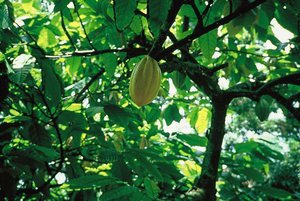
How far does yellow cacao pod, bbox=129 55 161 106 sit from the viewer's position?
0.93m

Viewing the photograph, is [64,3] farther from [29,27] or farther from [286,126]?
[286,126]

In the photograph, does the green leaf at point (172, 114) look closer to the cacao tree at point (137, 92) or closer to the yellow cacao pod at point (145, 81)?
the cacao tree at point (137, 92)

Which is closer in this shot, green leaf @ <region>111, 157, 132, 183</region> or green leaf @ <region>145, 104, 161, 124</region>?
green leaf @ <region>111, 157, 132, 183</region>

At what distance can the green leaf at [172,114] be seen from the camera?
6.81 ft

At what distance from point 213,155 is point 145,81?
0.53 m

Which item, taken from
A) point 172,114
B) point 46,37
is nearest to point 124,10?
point 46,37

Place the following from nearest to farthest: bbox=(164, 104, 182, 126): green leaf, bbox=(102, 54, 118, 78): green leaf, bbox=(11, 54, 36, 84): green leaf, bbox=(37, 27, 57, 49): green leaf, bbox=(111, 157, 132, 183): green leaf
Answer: bbox=(11, 54, 36, 84): green leaf
bbox=(111, 157, 132, 183): green leaf
bbox=(102, 54, 118, 78): green leaf
bbox=(37, 27, 57, 49): green leaf
bbox=(164, 104, 182, 126): green leaf

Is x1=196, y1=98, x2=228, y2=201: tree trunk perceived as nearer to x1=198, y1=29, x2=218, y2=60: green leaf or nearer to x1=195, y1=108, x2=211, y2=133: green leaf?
x1=198, y1=29, x2=218, y2=60: green leaf

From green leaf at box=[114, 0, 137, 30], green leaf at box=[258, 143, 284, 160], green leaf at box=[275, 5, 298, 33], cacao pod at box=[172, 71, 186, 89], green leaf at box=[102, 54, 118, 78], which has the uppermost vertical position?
green leaf at box=[275, 5, 298, 33]

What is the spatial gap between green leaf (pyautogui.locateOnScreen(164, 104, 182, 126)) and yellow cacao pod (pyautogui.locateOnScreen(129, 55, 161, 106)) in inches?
43.2

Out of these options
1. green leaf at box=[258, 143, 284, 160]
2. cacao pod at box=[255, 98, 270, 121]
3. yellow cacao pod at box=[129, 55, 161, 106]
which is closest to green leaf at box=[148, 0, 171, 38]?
yellow cacao pod at box=[129, 55, 161, 106]

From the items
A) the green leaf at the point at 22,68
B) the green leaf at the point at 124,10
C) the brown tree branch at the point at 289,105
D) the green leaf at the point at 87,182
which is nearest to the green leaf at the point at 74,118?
the green leaf at the point at 22,68

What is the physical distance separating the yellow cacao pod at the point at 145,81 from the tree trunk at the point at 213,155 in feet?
1.53

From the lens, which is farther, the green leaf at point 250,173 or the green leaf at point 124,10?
the green leaf at point 250,173
